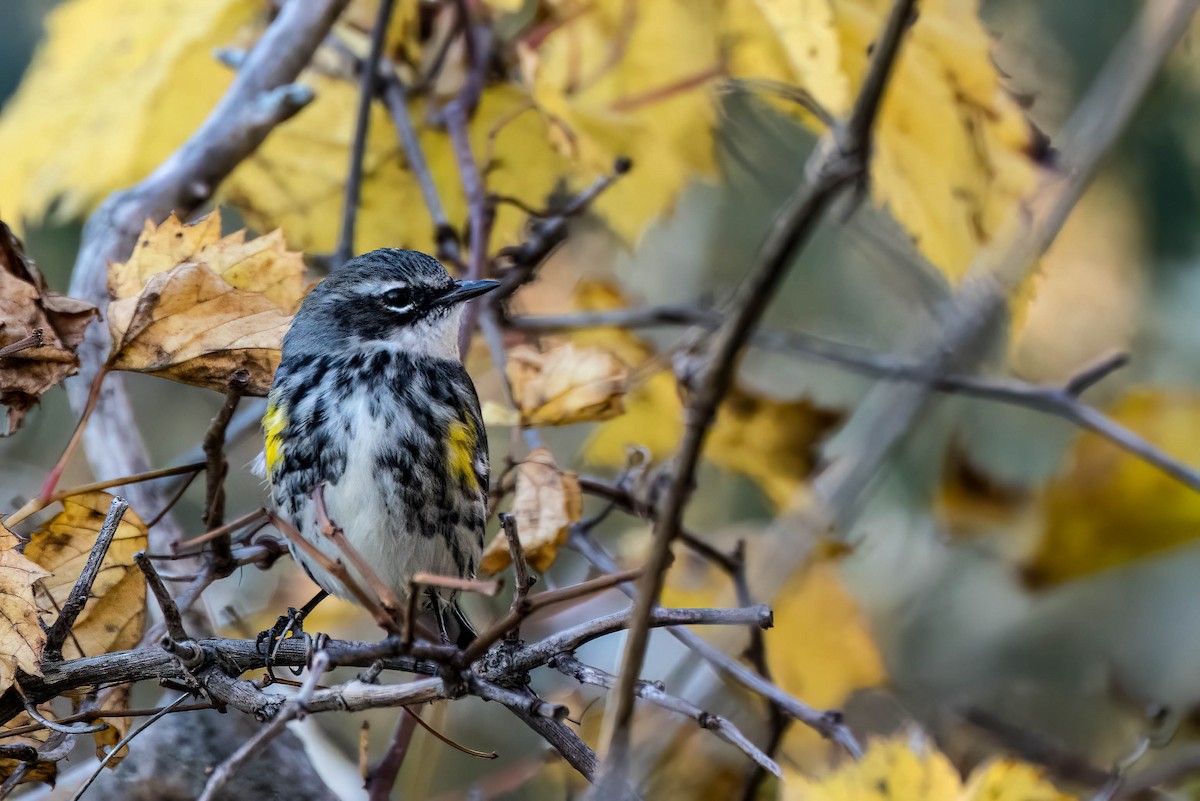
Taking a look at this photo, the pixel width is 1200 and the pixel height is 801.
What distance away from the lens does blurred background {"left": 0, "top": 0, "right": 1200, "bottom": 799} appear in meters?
2.79

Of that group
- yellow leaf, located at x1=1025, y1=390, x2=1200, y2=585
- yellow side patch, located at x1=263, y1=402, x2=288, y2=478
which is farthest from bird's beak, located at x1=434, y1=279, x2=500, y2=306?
yellow leaf, located at x1=1025, y1=390, x2=1200, y2=585

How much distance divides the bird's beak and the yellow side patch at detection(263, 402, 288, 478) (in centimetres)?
35

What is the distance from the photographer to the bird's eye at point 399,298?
221cm

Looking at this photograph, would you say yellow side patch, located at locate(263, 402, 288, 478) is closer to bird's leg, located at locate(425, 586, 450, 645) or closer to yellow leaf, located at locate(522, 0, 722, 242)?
bird's leg, located at locate(425, 586, 450, 645)

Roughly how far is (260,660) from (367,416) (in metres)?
0.72

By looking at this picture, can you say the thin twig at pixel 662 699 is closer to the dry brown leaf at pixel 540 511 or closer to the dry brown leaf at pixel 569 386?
the dry brown leaf at pixel 540 511

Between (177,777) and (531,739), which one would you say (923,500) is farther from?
(177,777)

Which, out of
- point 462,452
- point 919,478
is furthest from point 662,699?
point 919,478

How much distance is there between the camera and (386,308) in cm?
221

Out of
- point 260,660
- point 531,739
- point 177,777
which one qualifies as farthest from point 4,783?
point 531,739

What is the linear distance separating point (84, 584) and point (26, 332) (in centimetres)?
35

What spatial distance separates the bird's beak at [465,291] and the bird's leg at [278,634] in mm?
542

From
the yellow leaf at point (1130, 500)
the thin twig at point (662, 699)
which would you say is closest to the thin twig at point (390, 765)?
the thin twig at point (662, 699)

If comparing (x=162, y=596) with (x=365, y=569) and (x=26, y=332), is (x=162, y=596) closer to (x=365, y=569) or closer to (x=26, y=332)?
(x=365, y=569)
